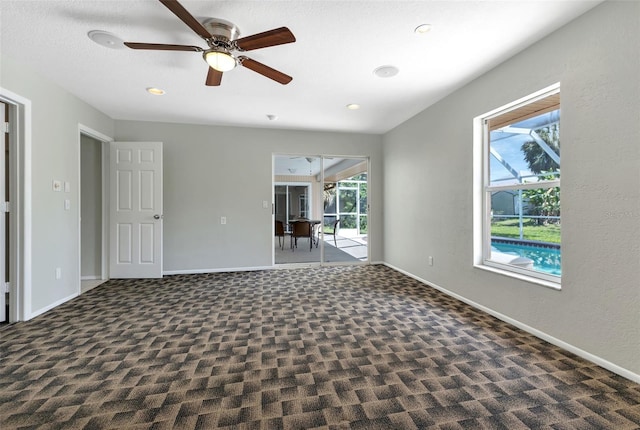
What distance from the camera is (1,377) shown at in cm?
179

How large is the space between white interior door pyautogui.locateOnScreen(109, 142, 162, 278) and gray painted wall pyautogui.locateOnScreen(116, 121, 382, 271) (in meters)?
0.28

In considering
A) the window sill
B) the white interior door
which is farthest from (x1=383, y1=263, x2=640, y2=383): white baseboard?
the white interior door

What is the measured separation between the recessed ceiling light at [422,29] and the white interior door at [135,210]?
384 centimetres

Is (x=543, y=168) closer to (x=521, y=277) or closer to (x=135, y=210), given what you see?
(x=521, y=277)

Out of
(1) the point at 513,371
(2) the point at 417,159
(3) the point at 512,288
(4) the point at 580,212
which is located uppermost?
(2) the point at 417,159

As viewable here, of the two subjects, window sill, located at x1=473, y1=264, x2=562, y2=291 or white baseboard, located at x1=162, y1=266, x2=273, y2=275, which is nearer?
window sill, located at x1=473, y1=264, x2=562, y2=291

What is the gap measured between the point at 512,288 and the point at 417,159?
7.28 feet

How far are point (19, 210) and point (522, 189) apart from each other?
4.84 m

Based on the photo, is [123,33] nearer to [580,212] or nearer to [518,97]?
[518,97]

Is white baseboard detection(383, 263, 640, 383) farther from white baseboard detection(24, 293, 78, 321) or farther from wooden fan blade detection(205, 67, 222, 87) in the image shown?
white baseboard detection(24, 293, 78, 321)

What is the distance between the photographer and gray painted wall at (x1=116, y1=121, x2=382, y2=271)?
4594mm

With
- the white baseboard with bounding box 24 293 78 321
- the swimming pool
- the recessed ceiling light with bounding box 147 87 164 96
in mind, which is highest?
the recessed ceiling light with bounding box 147 87 164 96

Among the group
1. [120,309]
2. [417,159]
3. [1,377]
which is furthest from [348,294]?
[1,377]

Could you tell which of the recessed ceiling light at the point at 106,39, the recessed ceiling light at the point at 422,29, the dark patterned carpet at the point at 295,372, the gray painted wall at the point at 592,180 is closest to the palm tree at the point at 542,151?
the gray painted wall at the point at 592,180
